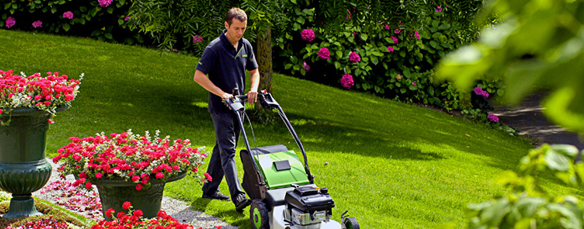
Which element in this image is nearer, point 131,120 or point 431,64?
point 131,120

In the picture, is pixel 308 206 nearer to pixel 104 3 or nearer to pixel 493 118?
pixel 104 3

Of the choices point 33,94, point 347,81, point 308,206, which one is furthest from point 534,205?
point 347,81

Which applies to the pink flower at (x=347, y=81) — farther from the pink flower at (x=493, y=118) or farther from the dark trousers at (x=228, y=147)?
the dark trousers at (x=228, y=147)

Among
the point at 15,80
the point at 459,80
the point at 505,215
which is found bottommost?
the point at 15,80

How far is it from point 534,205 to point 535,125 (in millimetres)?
12822

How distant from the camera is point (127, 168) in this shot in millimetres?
3500

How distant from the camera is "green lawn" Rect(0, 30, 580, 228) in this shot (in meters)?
5.71

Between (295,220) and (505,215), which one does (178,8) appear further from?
(505,215)

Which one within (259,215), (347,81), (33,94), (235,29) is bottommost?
(259,215)

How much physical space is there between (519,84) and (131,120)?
24.0ft

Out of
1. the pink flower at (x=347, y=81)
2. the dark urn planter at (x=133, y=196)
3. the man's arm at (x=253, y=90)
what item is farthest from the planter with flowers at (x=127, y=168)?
the pink flower at (x=347, y=81)

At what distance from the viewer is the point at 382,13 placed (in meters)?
7.68

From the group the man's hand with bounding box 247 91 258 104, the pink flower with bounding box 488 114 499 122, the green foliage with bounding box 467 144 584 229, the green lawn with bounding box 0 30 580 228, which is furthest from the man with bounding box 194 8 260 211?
the pink flower with bounding box 488 114 499 122

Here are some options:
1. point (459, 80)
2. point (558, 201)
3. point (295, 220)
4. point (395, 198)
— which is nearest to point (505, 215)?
point (558, 201)
